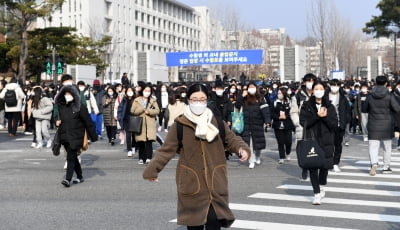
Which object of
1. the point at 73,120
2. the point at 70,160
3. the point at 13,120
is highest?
the point at 73,120

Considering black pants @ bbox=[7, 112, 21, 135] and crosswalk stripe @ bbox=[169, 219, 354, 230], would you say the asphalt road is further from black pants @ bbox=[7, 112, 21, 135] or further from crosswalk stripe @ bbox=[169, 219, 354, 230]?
black pants @ bbox=[7, 112, 21, 135]

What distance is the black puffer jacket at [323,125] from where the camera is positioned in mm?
8574

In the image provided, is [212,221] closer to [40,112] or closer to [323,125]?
[323,125]

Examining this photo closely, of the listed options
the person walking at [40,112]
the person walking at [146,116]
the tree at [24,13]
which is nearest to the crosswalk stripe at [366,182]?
the person walking at [146,116]

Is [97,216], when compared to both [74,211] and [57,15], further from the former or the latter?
[57,15]

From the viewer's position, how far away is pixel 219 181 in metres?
4.94

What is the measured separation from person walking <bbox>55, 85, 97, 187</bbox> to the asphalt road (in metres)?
0.49

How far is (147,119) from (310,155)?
5.24 m

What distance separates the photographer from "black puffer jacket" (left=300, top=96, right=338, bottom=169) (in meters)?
8.57

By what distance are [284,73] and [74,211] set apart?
29.2 m

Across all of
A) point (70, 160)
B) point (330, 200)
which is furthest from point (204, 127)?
point (70, 160)

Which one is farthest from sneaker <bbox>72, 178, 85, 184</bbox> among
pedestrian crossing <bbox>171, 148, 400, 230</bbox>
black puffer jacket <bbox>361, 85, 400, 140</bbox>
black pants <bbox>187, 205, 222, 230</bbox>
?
black pants <bbox>187, 205, 222, 230</bbox>

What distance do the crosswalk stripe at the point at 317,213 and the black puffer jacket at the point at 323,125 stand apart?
867 millimetres

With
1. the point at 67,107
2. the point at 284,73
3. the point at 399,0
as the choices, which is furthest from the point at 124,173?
the point at 399,0
